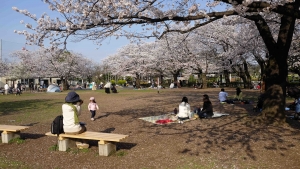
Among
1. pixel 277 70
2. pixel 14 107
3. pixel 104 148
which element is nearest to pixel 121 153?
pixel 104 148

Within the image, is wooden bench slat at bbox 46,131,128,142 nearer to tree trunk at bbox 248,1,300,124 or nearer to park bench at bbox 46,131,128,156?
park bench at bbox 46,131,128,156

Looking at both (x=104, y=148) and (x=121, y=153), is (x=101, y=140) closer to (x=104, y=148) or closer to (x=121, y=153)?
(x=104, y=148)

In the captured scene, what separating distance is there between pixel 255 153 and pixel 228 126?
8.55ft

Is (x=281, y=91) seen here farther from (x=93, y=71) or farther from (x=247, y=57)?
(x=93, y=71)

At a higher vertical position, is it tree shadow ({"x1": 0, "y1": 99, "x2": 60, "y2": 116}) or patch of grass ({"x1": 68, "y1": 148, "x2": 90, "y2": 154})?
tree shadow ({"x1": 0, "y1": 99, "x2": 60, "y2": 116})

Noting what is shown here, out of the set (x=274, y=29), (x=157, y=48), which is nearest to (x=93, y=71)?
(x=157, y=48)

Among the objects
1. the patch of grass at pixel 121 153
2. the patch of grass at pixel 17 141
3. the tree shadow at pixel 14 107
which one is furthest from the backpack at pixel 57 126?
the tree shadow at pixel 14 107

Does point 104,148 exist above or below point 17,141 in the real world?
above

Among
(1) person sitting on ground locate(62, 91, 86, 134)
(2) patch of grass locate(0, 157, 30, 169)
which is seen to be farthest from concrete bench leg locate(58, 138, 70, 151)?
(2) patch of grass locate(0, 157, 30, 169)

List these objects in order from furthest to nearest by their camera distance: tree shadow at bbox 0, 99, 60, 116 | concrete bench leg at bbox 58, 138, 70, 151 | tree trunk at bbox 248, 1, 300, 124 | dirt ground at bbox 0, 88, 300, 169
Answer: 1. tree shadow at bbox 0, 99, 60, 116
2. tree trunk at bbox 248, 1, 300, 124
3. concrete bench leg at bbox 58, 138, 70, 151
4. dirt ground at bbox 0, 88, 300, 169

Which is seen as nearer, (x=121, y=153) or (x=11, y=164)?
(x=11, y=164)

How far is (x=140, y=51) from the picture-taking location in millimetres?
44406

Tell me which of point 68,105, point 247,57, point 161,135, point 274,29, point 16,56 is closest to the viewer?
point 68,105

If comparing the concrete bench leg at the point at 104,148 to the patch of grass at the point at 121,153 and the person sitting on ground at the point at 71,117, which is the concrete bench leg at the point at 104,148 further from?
the person sitting on ground at the point at 71,117
